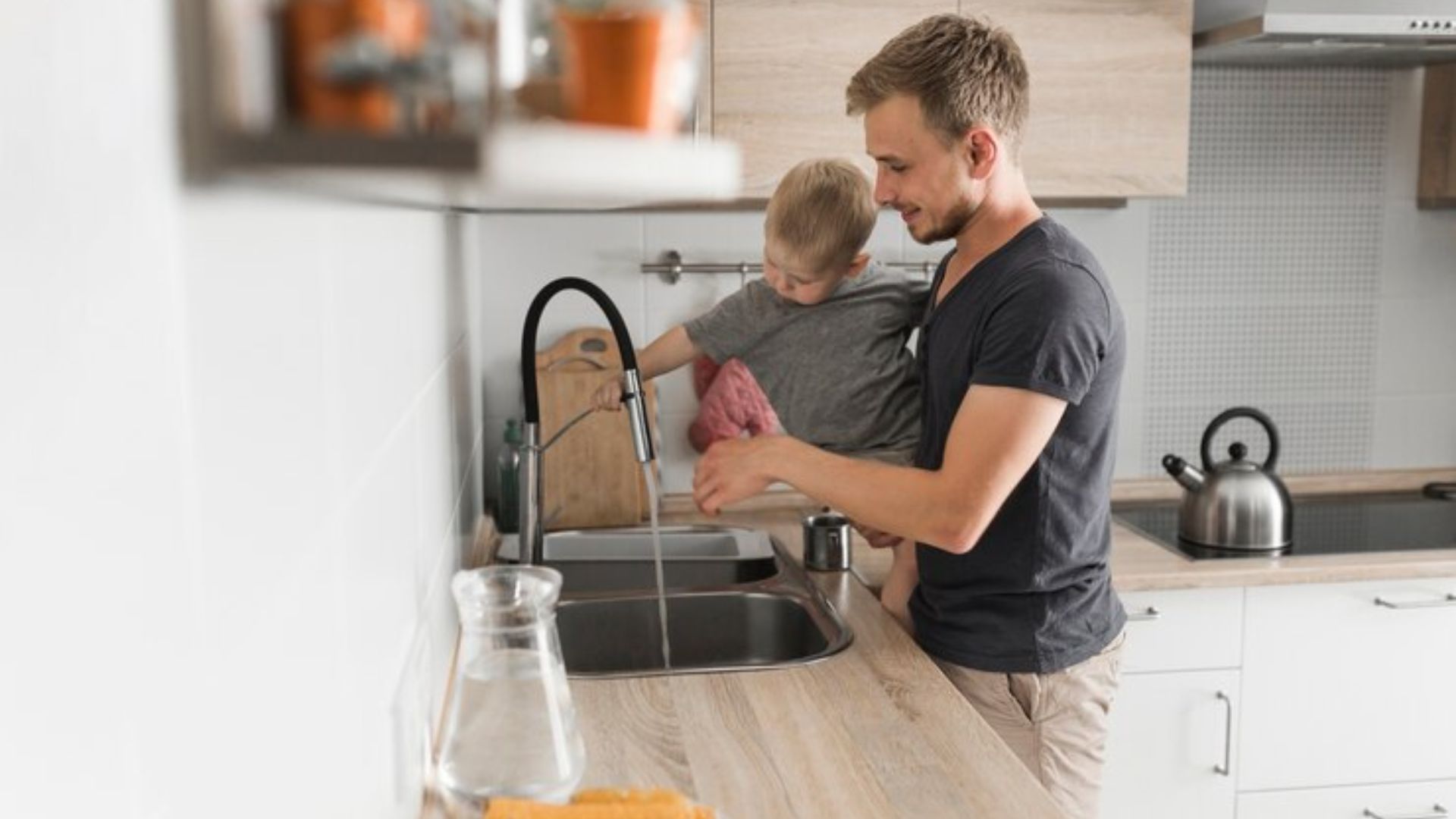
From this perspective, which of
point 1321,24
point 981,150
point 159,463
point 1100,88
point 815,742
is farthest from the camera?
point 1100,88

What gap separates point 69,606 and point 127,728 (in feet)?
0.22

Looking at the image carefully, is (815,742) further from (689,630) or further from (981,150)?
(981,150)

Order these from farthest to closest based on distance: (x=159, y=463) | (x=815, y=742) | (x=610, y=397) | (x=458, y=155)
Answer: (x=610, y=397)
(x=815, y=742)
(x=159, y=463)
(x=458, y=155)

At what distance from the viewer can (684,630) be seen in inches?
78.6

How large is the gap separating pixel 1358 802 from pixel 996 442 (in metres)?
1.29

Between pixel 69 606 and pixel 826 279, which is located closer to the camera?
pixel 69 606

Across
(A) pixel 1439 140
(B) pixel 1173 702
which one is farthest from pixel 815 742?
(A) pixel 1439 140

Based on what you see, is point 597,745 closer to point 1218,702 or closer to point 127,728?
point 127,728

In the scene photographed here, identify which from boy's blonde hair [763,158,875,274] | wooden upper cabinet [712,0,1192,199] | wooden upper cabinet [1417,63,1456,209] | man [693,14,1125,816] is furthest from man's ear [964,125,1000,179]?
wooden upper cabinet [1417,63,1456,209]

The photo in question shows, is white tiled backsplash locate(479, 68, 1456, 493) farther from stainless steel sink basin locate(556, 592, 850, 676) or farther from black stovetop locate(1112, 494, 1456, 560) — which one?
stainless steel sink basin locate(556, 592, 850, 676)

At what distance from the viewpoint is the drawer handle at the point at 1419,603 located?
230 cm

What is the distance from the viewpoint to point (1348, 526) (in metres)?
2.63

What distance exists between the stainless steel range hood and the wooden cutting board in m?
1.24

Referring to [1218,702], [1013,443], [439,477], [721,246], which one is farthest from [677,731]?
[721,246]
